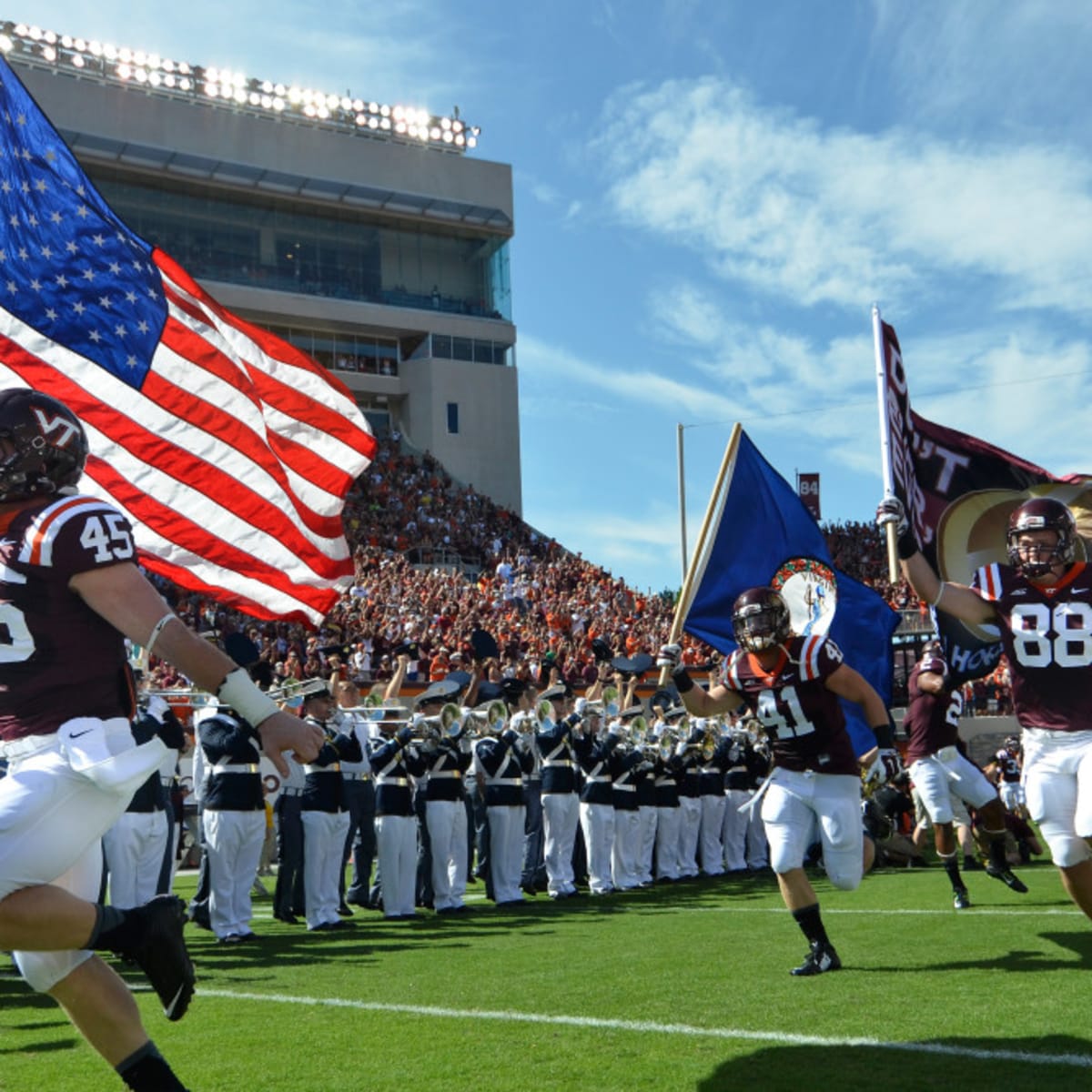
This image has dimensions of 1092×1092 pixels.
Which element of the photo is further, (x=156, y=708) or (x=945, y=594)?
(x=156, y=708)

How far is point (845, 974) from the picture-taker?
7.11m

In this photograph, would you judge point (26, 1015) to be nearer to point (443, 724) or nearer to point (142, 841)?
point (142, 841)

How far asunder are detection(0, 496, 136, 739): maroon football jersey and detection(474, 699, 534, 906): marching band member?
9279mm

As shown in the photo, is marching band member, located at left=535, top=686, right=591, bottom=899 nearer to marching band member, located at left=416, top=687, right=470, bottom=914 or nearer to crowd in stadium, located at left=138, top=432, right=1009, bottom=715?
marching band member, located at left=416, top=687, right=470, bottom=914

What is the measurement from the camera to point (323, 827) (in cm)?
1130

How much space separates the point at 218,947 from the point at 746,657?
4646mm

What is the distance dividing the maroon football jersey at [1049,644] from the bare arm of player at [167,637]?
13.4 ft

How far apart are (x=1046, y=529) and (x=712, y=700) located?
2283mm

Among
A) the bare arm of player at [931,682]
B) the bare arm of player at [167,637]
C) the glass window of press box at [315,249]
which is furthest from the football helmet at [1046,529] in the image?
the glass window of press box at [315,249]

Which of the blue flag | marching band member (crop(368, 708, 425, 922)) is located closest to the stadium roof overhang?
the blue flag

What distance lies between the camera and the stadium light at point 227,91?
153 feet

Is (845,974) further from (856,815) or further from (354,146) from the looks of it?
(354,146)

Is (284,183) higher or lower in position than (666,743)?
higher

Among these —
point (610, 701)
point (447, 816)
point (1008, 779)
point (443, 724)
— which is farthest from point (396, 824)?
point (1008, 779)
